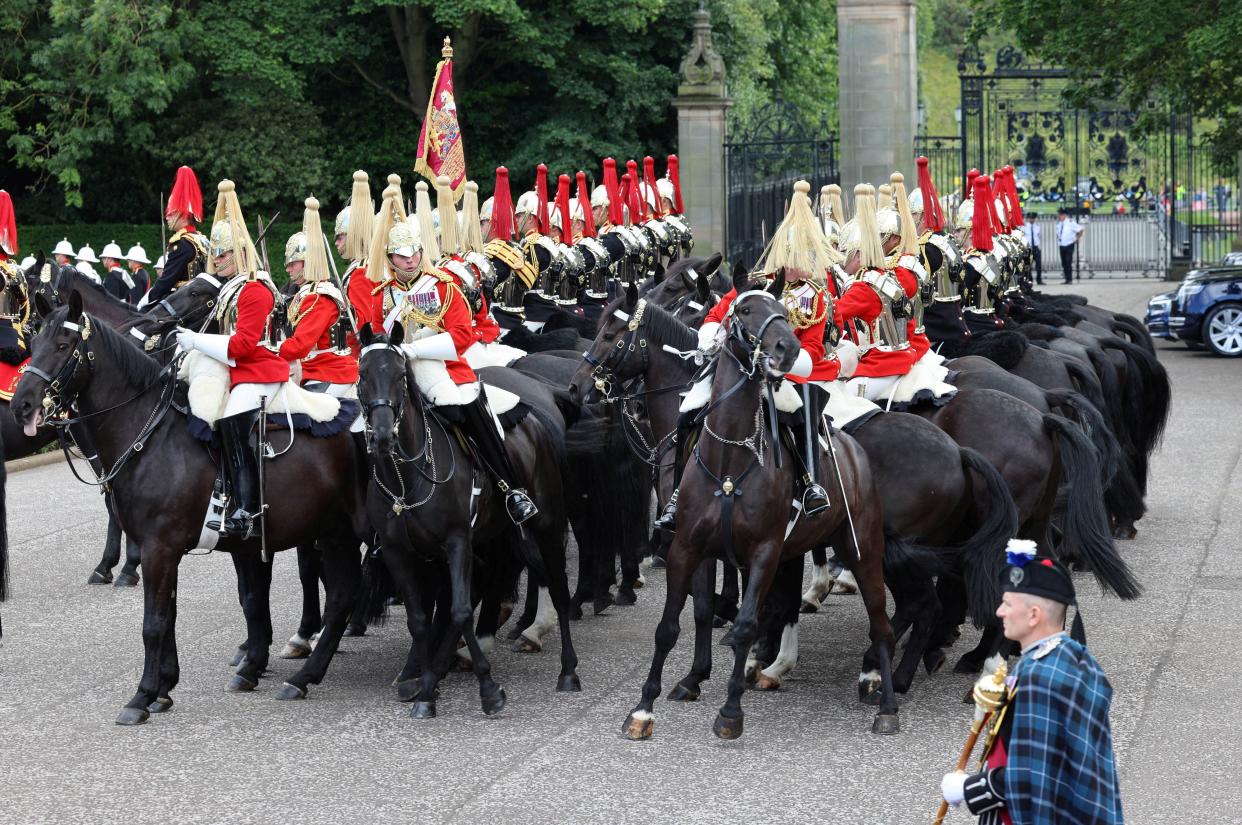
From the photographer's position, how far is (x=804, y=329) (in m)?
8.98

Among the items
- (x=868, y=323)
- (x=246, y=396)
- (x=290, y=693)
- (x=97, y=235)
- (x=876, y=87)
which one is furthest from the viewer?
(x=97, y=235)

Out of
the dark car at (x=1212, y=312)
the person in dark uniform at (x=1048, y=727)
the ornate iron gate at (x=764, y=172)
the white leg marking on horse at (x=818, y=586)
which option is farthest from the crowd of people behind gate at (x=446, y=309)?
the ornate iron gate at (x=764, y=172)

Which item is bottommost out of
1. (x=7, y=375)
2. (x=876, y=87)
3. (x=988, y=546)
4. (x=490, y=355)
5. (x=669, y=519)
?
(x=988, y=546)

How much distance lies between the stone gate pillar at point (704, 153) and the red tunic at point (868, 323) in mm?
18306

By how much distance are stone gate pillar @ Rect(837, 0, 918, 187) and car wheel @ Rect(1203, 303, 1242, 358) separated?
4.76 metres

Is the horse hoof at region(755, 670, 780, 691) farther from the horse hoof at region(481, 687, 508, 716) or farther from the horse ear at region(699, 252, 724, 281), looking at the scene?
the horse ear at region(699, 252, 724, 281)

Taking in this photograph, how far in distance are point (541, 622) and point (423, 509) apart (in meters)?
1.80

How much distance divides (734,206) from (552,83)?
5.46m

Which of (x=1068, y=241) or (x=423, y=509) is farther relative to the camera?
(x=1068, y=241)

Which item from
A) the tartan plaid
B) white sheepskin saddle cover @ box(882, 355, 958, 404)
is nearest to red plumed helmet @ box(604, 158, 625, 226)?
white sheepskin saddle cover @ box(882, 355, 958, 404)

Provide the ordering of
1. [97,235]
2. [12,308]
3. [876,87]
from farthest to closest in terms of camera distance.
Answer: [97,235], [876,87], [12,308]

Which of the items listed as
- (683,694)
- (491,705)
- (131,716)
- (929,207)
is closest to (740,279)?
(683,694)

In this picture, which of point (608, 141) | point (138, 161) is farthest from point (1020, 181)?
point (138, 161)

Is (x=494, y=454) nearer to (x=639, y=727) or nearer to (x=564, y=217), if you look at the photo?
(x=639, y=727)
